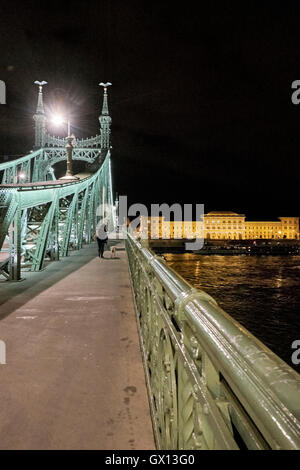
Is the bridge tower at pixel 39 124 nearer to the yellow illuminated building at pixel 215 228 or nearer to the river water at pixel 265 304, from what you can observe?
the river water at pixel 265 304

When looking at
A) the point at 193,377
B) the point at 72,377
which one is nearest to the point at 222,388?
the point at 193,377

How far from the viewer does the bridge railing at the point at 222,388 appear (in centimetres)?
64

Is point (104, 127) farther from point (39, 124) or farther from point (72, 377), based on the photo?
point (72, 377)

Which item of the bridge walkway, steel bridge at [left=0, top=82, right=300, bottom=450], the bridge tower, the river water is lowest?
the river water

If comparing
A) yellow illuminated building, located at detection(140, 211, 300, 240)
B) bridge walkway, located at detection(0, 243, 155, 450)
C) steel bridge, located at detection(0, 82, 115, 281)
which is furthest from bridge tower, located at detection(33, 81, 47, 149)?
yellow illuminated building, located at detection(140, 211, 300, 240)

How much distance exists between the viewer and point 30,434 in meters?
2.07

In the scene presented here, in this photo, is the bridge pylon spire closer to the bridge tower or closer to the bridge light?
the bridge light

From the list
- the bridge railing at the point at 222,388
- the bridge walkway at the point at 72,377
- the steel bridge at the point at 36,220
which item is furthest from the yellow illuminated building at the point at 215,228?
the bridge railing at the point at 222,388

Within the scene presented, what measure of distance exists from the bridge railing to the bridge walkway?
20.5 inches

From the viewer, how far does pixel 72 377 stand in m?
2.84

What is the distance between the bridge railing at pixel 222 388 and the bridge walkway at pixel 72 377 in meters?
0.52

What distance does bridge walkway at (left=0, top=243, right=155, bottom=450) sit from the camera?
6.82ft

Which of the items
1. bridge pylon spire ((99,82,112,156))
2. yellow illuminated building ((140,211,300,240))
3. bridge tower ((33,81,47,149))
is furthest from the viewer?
yellow illuminated building ((140,211,300,240))

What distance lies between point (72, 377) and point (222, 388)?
7.23 feet
